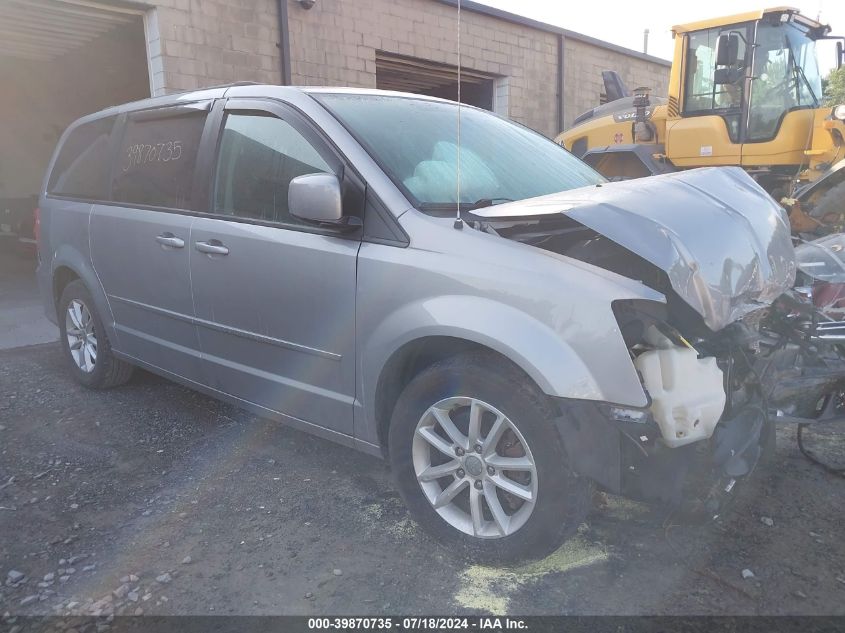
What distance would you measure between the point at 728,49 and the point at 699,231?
5.82 metres

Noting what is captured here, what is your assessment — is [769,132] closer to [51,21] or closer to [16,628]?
[16,628]

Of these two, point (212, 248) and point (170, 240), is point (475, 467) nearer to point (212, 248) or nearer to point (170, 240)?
point (212, 248)

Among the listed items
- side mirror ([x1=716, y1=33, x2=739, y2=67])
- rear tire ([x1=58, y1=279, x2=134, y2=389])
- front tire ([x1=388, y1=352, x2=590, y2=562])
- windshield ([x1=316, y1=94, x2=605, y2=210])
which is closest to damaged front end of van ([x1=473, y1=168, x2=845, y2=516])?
front tire ([x1=388, y1=352, x2=590, y2=562])

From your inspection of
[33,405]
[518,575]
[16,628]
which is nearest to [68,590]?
[16,628]

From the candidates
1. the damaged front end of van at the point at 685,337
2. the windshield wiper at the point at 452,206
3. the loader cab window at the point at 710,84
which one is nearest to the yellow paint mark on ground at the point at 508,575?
the damaged front end of van at the point at 685,337

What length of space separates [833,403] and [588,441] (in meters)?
1.47

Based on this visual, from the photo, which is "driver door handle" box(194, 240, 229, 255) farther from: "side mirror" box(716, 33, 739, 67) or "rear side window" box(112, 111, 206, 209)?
"side mirror" box(716, 33, 739, 67)

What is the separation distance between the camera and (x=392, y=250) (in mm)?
2639

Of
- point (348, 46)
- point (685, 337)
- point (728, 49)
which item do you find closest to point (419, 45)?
point (348, 46)

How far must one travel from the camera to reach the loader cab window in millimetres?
7555

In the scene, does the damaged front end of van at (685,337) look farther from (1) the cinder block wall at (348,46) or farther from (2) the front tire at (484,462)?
(1) the cinder block wall at (348,46)

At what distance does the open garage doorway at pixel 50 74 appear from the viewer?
363 inches

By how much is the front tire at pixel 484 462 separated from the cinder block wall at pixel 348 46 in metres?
7.48

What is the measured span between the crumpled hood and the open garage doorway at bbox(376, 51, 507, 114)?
30.7ft
